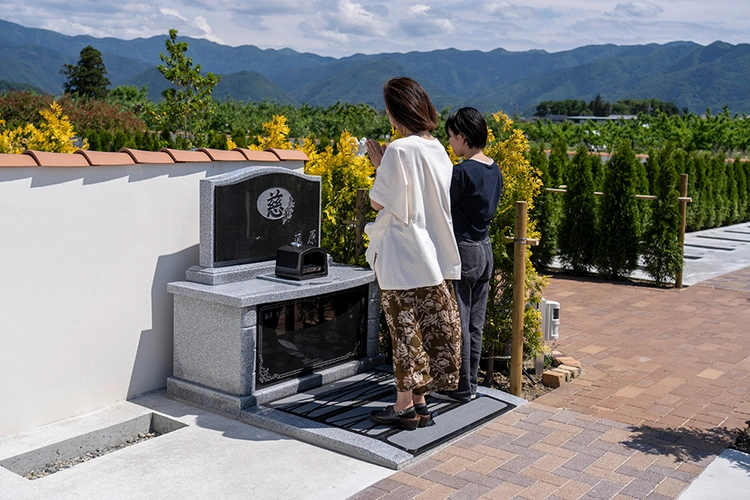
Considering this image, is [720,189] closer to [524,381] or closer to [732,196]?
[732,196]

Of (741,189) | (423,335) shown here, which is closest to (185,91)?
(423,335)

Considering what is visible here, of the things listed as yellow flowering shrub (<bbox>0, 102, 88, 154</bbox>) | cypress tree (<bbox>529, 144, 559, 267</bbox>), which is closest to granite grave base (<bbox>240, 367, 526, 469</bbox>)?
yellow flowering shrub (<bbox>0, 102, 88, 154</bbox>)

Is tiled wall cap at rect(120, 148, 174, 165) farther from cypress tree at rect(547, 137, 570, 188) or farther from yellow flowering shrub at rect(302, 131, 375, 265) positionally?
cypress tree at rect(547, 137, 570, 188)

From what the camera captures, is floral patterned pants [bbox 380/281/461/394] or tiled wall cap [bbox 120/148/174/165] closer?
floral patterned pants [bbox 380/281/461/394]

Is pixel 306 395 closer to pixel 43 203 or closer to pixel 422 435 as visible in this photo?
pixel 422 435

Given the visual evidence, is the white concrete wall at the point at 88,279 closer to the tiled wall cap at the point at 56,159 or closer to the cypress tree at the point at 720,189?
the tiled wall cap at the point at 56,159

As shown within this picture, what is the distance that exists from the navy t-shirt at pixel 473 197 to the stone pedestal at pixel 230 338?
36.9 inches

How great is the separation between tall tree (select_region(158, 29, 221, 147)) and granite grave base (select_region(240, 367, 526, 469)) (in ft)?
17.4

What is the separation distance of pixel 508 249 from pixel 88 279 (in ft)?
9.45

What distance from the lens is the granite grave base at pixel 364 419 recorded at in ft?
14.5

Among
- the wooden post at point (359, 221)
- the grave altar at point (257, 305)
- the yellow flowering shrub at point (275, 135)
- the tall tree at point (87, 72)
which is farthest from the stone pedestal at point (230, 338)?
the tall tree at point (87, 72)

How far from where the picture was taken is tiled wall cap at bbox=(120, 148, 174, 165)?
4.95 meters

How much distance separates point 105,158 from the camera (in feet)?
15.7

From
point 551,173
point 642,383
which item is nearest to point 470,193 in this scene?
point 642,383
